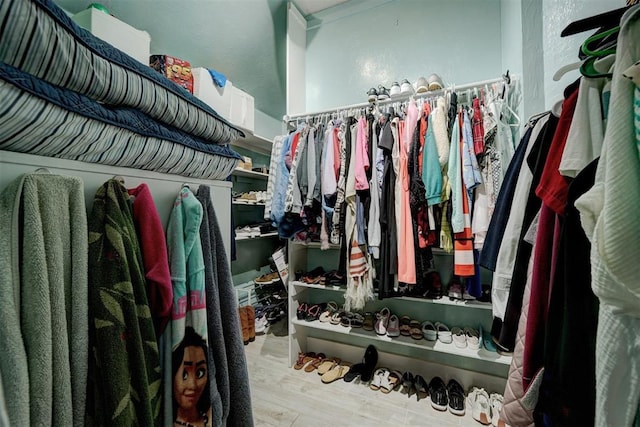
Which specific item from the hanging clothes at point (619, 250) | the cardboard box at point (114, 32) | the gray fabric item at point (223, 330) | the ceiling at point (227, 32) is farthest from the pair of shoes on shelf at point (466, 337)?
the ceiling at point (227, 32)

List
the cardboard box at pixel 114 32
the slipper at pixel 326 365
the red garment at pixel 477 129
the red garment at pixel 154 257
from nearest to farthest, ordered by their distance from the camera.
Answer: the red garment at pixel 154 257 → the cardboard box at pixel 114 32 → the red garment at pixel 477 129 → the slipper at pixel 326 365

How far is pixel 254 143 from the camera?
2279mm

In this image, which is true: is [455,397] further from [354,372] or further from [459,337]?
[354,372]

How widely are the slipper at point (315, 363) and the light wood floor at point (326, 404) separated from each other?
36mm

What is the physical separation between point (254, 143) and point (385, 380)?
7.25 feet

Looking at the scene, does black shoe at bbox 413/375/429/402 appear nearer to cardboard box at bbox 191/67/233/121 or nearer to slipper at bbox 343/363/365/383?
slipper at bbox 343/363/365/383

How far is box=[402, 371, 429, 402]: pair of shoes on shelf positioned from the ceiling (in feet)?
8.73

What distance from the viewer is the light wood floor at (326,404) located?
1.27m

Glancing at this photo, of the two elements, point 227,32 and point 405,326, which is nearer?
point 405,326

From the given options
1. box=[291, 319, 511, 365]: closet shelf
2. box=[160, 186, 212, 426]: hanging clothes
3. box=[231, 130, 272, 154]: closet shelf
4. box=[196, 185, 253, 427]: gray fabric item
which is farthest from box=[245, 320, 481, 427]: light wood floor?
box=[231, 130, 272, 154]: closet shelf

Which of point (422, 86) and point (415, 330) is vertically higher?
point (422, 86)

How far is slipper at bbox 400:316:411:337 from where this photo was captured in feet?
5.09

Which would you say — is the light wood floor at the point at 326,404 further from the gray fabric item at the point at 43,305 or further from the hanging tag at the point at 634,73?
the hanging tag at the point at 634,73

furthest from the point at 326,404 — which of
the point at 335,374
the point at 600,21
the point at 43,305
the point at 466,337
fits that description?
the point at 600,21
